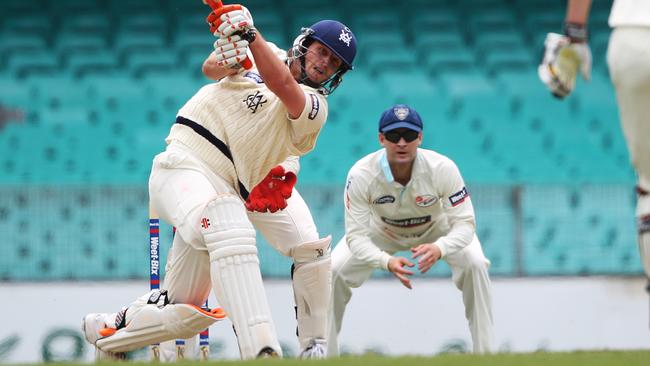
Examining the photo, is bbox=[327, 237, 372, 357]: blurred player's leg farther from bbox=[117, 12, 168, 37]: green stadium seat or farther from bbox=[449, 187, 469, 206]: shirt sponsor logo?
bbox=[117, 12, 168, 37]: green stadium seat

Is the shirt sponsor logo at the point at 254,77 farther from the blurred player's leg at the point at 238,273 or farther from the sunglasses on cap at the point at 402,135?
the sunglasses on cap at the point at 402,135

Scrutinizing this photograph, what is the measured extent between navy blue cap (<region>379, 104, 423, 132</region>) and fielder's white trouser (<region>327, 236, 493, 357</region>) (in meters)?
0.80

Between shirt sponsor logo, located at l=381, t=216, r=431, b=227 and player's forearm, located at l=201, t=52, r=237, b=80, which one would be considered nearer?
player's forearm, located at l=201, t=52, r=237, b=80

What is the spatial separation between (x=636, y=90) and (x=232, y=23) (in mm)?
1655

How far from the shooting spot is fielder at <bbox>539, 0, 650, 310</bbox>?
12.0 ft

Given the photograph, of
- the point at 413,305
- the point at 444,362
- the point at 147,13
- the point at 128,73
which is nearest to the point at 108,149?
the point at 128,73

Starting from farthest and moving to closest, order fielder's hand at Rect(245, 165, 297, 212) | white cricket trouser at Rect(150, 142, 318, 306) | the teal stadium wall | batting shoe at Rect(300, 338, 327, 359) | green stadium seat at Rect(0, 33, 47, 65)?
green stadium seat at Rect(0, 33, 47, 65), the teal stadium wall, batting shoe at Rect(300, 338, 327, 359), fielder's hand at Rect(245, 165, 297, 212), white cricket trouser at Rect(150, 142, 318, 306)

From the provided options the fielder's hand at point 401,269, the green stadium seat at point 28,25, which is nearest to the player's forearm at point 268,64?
the fielder's hand at point 401,269

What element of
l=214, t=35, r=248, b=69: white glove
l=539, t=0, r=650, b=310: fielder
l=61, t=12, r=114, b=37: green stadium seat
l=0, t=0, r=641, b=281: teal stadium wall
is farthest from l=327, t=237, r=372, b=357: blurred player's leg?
l=61, t=12, r=114, b=37: green stadium seat

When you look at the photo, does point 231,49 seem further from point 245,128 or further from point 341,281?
point 341,281

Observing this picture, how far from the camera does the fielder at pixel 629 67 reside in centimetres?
367

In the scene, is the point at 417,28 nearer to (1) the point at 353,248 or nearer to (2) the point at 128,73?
(2) the point at 128,73

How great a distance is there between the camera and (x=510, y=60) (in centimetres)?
1262

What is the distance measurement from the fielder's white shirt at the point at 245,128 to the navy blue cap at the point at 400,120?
74.3 inches
